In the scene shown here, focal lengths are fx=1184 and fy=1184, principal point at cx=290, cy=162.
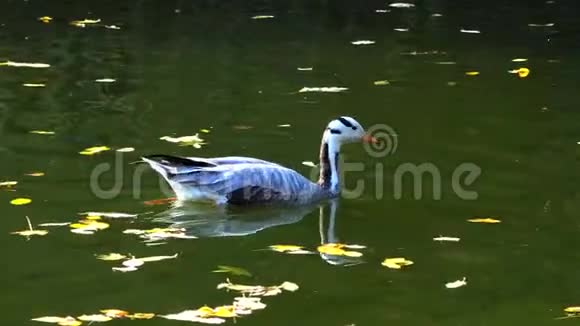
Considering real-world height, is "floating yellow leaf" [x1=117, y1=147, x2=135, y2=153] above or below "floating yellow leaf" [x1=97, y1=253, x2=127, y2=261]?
above

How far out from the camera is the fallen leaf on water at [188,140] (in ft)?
32.0

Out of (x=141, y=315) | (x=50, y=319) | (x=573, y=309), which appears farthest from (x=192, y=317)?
(x=573, y=309)

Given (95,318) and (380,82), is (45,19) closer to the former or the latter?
(380,82)

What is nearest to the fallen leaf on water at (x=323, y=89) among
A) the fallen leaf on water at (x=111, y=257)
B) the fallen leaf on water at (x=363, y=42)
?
the fallen leaf on water at (x=363, y=42)

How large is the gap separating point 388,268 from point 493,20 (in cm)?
1080

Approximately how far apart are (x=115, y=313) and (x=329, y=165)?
316 centimetres

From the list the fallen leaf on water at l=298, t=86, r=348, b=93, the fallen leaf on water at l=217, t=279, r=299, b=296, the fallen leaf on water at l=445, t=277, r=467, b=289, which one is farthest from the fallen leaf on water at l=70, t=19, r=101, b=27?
the fallen leaf on water at l=445, t=277, r=467, b=289

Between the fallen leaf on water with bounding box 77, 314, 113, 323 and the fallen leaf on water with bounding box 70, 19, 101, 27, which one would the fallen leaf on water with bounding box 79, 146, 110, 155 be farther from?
the fallen leaf on water with bounding box 70, 19, 101, 27

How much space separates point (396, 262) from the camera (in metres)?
7.01

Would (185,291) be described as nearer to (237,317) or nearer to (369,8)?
(237,317)

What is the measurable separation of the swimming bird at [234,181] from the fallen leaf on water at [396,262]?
1.58 metres

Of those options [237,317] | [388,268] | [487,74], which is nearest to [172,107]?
[487,74]

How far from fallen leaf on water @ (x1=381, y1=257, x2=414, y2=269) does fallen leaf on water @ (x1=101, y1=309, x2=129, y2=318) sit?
1683mm

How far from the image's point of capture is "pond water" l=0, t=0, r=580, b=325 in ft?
21.3
